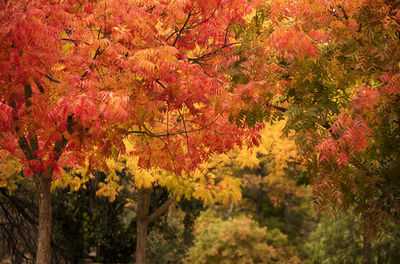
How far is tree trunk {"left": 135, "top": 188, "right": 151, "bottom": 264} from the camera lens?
44.8ft

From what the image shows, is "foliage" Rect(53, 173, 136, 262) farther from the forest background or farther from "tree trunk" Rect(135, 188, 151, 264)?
the forest background

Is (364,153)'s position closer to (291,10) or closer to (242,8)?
(291,10)

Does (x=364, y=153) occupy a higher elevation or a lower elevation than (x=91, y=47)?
lower

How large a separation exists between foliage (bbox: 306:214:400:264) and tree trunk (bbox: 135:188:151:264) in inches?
306

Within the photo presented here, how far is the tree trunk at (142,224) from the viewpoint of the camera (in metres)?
13.7

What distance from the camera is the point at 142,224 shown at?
13.9 m

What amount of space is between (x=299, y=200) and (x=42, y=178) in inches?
876

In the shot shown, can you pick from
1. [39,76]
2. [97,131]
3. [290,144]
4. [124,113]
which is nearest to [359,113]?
[124,113]

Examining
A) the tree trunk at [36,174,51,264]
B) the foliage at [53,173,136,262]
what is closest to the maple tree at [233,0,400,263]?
the tree trunk at [36,174,51,264]

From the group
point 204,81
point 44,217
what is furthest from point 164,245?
point 204,81

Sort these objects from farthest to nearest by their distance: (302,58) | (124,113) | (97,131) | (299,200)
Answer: (299,200) → (302,58) → (97,131) → (124,113)

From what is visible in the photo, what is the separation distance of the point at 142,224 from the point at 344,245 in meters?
8.52

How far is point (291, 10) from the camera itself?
678 centimetres

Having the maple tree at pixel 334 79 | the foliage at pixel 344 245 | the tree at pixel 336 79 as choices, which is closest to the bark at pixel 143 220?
the foliage at pixel 344 245
